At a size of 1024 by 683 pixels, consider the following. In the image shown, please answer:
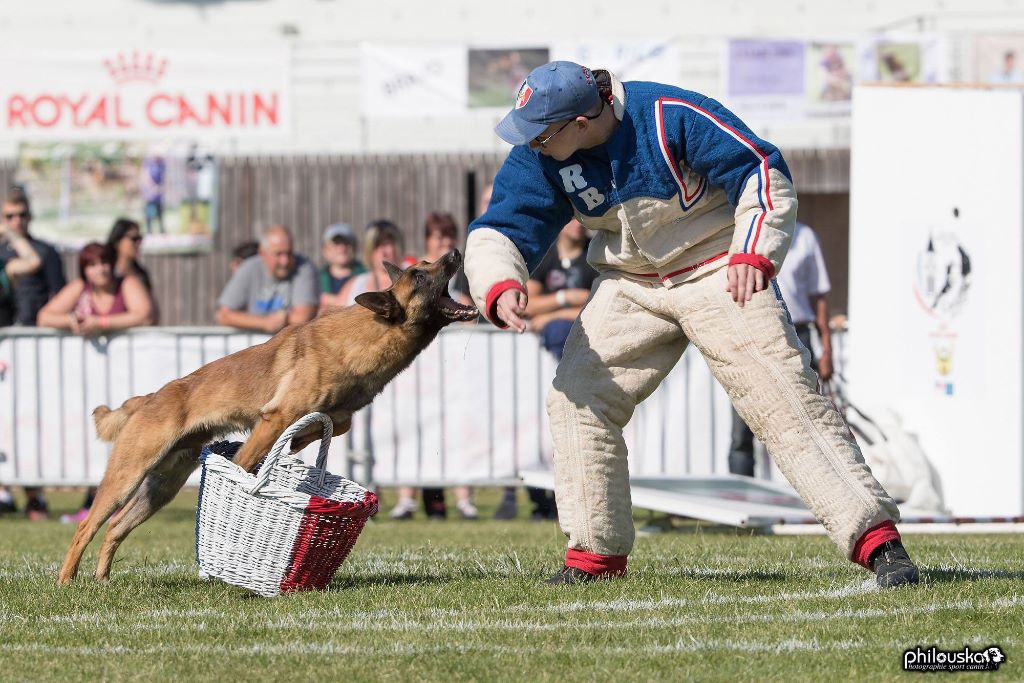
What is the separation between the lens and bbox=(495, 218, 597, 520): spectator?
11203mm

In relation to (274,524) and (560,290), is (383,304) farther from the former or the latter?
(560,290)

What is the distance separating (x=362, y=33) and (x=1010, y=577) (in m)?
18.6

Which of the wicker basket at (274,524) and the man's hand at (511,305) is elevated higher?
the man's hand at (511,305)

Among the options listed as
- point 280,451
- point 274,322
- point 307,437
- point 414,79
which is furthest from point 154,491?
point 414,79

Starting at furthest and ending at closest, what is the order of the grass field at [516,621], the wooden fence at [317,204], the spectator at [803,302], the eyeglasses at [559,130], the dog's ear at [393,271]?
the wooden fence at [317,204]
the spectator at [803,302]
the dog's ear at [393,271]
the eyeglasses at [559,130]
the grass field at [516,621]

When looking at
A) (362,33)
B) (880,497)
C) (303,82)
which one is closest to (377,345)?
(880,497)

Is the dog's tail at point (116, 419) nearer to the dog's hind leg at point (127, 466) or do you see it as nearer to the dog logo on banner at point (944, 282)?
the dog's hind leg at point (127, 466)

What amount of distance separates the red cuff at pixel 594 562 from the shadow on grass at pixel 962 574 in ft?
3.87

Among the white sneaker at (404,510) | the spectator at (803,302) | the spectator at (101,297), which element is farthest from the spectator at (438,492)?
the spectator at (101,297)

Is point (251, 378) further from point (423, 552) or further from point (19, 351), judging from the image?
point (19, 351)

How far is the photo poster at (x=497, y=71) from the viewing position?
17.8 meters

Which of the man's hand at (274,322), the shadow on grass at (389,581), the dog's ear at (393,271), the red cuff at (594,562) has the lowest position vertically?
the shadow on grass at (389,581)

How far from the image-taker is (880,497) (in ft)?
18.1

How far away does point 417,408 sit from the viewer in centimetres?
1156
